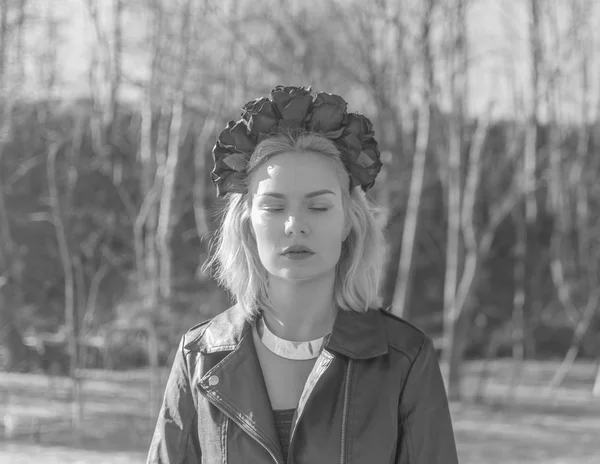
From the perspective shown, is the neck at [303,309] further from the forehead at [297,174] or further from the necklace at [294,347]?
the forehead at [297,174]

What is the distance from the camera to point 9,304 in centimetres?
896

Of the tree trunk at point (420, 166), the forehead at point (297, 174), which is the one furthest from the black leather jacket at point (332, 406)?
the tree trunk at point (420, 166)

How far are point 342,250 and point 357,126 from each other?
25cm

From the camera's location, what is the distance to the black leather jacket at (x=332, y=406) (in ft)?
5.26

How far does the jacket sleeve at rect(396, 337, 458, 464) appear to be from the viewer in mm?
1607

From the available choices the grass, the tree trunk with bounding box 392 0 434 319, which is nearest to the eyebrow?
the grass

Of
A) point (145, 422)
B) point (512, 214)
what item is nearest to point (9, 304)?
point (145, 422)

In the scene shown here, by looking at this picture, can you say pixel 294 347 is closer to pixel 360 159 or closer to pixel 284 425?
Result: pixel 284 425

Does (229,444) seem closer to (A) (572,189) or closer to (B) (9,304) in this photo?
(B) (9,304)

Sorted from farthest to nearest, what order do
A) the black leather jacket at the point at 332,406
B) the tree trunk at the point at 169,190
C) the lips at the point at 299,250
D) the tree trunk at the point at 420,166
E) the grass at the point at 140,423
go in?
the tree trunk at the point at 420,166 < the tree trunk at the point at 169,190 < the grass at the point at 140,423 < the lips at the point at 299,250 < the black leather jacket at the point at 332,406

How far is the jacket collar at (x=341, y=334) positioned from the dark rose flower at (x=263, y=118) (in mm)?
359

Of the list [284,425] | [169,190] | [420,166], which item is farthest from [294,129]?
[420,166]

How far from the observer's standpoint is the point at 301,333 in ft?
5.82

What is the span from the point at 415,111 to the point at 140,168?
3128mm
